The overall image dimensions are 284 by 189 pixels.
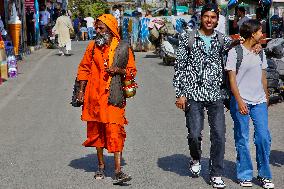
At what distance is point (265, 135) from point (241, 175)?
0.46m

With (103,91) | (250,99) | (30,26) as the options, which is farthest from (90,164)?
(30,26)

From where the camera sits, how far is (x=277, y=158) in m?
7.05

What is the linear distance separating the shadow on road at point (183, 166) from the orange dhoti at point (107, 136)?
0.78 m

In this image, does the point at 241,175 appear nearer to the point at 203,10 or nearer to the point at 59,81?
the point at 203,10

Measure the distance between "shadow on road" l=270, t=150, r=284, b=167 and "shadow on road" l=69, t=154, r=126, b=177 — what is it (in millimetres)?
1692

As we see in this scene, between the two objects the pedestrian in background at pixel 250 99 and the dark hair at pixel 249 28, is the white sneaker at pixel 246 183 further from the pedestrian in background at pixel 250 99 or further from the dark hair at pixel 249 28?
the dark hair at pixel 249 28

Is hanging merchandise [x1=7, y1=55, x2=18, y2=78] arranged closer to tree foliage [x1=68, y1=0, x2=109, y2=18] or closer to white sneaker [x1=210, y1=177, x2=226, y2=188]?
white sneaker [x1=210, y1=177, x2=226, y2=188]

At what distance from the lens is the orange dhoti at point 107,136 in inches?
237

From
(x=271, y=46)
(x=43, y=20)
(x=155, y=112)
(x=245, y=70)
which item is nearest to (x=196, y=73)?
(x=245, y=70)

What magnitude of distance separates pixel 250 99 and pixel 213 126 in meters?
0.44

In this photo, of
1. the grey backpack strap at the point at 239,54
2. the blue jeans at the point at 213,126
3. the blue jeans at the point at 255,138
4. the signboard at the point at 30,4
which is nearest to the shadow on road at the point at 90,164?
the blue jeans at the point at 213,126

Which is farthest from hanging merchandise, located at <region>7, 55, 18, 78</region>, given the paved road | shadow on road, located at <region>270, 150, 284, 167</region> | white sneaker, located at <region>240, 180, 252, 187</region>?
white sneaker, located at <region>240, 180, 252, 187</region>

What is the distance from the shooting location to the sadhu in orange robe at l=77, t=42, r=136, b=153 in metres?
6.03

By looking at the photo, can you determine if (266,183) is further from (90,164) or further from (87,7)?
(87,7)
